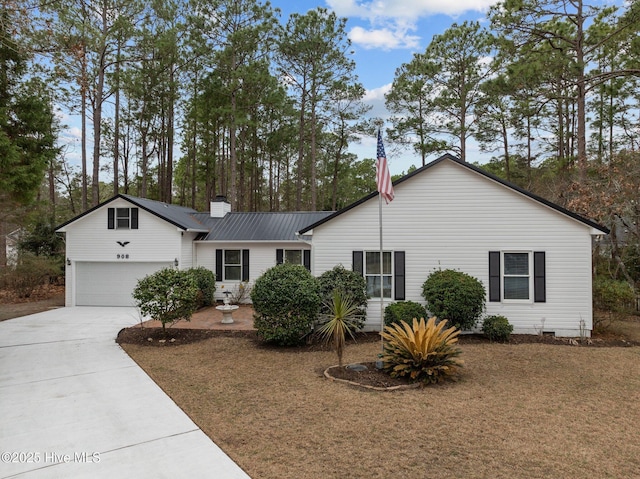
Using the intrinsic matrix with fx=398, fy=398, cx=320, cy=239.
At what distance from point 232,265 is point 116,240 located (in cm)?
463

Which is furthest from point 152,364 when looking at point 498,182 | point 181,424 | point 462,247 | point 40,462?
point 498,182

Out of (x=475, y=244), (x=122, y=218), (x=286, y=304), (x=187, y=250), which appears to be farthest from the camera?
(x=187, y=250)

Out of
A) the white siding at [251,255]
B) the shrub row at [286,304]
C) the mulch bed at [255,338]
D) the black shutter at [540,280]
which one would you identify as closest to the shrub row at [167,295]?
the mulch bed at [255,338]

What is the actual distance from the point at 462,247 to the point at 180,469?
8967 millimetres

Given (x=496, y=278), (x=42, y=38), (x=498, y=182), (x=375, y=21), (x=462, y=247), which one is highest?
(x=375, y=21)

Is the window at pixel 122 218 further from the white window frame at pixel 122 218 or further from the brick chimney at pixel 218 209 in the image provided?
the brick chimney at pixel 218 209

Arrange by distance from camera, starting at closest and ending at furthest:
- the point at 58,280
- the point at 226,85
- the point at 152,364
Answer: the point at 152,364, the point at 58,280, the point at 226,85

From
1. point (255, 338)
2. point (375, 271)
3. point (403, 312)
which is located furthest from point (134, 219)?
point (403, 312)

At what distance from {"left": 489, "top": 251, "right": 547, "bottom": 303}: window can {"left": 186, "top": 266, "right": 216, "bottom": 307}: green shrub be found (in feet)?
33.3

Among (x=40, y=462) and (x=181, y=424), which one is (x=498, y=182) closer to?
(x=181, y=424)

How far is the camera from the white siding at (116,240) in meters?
15.6

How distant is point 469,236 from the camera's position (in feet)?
36.0

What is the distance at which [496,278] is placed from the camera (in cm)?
1083

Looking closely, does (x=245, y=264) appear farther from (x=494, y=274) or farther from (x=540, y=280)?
(x=540, y=280)
